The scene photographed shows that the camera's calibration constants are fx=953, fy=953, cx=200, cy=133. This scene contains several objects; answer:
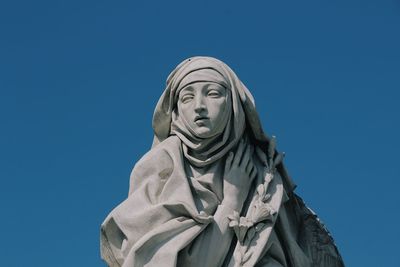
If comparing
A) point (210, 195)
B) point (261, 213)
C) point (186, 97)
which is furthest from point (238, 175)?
point (186, 97)

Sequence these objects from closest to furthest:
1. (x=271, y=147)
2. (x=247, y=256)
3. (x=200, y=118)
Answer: (x=247, y=256) < (x=200, y=118) < (x=271, y=147)

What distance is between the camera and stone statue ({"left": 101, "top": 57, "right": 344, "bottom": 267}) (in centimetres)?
1102

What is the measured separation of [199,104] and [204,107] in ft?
0.24

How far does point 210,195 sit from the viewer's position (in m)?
11.4

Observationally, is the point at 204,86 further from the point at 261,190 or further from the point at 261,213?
the point at 261,213

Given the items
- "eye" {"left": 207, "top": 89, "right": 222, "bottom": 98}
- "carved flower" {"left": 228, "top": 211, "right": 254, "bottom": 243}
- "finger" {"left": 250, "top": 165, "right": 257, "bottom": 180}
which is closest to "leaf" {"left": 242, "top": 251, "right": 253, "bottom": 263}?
"carved flower" {"left": 228, "top": 211, "right": 254, "bottom": 243}

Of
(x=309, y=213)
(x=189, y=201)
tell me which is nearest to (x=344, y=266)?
(x=309, y=213)

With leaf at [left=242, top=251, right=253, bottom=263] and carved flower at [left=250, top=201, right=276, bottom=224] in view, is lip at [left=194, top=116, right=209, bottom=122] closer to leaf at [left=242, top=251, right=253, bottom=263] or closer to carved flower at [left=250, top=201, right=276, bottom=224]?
carved flower at [left=250, top=201, right=276, bottom=224]

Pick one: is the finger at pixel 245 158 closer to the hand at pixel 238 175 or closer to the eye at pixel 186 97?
the hand at pixel 238 175

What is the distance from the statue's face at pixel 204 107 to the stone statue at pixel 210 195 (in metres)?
0.01

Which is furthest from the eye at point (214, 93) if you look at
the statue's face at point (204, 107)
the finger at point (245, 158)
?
the finger at point (245, 158)

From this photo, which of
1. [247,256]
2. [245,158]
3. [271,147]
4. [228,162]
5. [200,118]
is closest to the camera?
[247,256]

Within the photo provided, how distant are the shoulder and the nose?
0.58 metres

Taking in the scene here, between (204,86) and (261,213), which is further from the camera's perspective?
(204,86)
